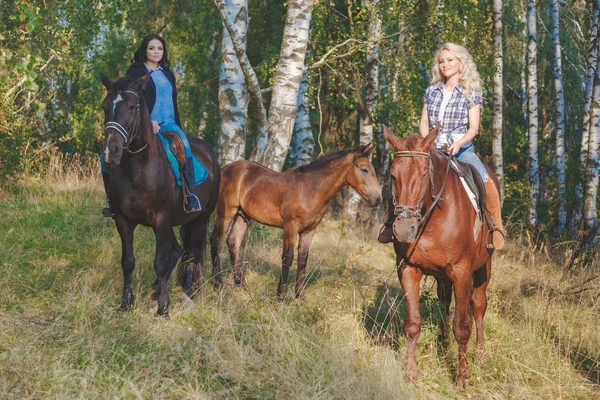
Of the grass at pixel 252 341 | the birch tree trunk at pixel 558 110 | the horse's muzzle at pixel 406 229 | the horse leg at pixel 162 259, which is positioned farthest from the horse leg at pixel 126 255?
the birch tree trunk at pixel 558 110

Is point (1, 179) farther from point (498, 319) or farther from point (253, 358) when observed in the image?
point (498, 319)

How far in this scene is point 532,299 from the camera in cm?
781

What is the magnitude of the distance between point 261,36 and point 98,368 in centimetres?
1669

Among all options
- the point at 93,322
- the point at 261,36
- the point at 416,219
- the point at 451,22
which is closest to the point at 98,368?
the point at 93,322

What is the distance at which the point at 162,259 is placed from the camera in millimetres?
6605

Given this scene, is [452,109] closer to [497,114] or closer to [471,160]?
[471,160]

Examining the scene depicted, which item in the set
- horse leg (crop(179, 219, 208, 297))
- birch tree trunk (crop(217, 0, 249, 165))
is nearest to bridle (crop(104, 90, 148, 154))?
horse leg (crop(179, 219, 208, 297))

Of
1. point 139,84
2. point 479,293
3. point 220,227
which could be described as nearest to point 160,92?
point 139,84

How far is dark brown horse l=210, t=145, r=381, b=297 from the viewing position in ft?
26.1

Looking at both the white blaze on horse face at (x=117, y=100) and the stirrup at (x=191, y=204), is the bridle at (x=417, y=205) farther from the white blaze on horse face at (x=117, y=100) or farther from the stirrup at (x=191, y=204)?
the stirrup at (x=191, y=204)

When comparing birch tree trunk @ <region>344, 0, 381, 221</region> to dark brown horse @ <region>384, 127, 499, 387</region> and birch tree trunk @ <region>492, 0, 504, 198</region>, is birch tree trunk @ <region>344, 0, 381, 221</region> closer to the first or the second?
birch tree trunk @ <region>492, 0, 504, 198</region>

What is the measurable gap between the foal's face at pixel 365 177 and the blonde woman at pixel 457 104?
6.36 ft

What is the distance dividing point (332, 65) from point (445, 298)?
9.75m

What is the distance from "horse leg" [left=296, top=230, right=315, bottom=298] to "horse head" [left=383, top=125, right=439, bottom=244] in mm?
3011
